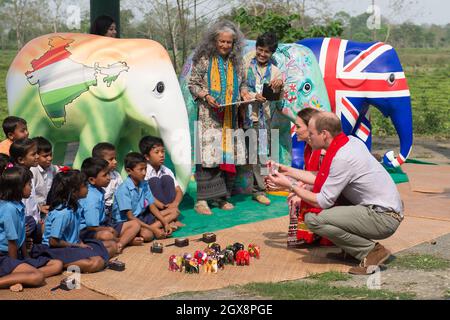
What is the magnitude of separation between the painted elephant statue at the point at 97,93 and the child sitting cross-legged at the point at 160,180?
4.0 inches

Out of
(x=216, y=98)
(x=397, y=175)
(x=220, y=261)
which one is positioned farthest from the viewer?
(x=397, y=175)

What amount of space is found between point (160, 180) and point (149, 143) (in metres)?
0.31

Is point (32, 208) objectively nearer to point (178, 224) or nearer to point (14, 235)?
point (14, 235)

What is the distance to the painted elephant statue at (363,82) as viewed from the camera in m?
7.89

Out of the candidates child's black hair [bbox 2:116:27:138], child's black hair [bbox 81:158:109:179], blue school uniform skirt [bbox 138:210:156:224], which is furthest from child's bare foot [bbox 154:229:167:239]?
child's black hair [bbox 2:116:27:138]

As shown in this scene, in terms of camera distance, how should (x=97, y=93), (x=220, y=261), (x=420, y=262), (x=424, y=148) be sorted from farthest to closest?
(x=424, y=148) < (x=97, y=93) < (x=420, y=262) < (x=220, y=261)

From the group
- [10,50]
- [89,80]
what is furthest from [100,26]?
[10,50]

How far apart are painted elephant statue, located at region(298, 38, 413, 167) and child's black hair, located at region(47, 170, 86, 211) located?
381 cm

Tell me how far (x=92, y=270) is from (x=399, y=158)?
13.9 ft

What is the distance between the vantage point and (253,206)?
687 cm

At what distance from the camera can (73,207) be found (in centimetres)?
475

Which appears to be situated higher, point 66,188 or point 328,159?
point 328,159

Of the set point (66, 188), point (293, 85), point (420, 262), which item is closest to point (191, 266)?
point (66, 188)

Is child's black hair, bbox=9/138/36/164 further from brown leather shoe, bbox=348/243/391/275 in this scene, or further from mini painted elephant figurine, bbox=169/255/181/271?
brown leather shoe, bbox=348/243/391/275
